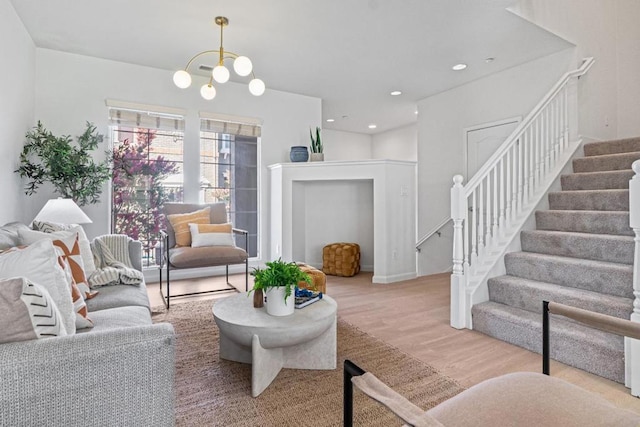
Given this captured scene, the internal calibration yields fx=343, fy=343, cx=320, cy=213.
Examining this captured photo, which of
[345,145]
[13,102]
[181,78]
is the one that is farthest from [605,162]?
[13,102]

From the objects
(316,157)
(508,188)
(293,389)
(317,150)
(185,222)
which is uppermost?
(317,150)

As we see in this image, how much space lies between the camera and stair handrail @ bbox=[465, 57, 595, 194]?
283 cm

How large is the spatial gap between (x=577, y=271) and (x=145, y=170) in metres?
4.51

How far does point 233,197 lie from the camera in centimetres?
484

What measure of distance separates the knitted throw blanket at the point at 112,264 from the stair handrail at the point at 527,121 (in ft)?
8.41

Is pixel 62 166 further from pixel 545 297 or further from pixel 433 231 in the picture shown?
pixel 433 231

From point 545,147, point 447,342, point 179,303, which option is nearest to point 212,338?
point 179,303

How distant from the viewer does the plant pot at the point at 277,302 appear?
1877mm

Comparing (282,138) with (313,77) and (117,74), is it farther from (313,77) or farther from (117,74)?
(117,74)

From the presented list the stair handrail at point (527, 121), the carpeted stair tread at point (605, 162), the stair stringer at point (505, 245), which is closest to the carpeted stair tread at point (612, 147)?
the carpeted stair tread at point (605, 162)

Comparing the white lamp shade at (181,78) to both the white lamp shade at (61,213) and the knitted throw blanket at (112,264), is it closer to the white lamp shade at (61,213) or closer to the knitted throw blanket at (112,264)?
the knitted throw blanket at (112,264)

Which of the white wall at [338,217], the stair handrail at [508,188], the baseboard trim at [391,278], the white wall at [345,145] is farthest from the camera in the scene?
the white wall at [345,145]

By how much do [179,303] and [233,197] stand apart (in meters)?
1.83

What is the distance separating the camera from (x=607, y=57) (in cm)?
411
